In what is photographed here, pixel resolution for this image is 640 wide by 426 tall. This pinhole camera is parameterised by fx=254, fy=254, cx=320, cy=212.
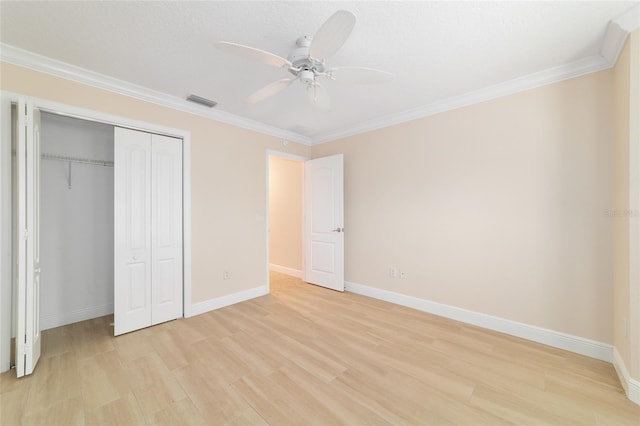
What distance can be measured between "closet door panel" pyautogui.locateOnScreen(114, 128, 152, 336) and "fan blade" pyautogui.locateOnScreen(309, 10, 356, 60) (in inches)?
93.5

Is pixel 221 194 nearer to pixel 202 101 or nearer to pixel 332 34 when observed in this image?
pixel 202 101

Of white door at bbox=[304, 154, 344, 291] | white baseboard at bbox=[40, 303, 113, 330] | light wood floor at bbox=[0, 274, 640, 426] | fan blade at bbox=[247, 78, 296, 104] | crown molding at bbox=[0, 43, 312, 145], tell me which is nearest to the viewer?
light wood floor at bbox=[0, 274, 640, 426]

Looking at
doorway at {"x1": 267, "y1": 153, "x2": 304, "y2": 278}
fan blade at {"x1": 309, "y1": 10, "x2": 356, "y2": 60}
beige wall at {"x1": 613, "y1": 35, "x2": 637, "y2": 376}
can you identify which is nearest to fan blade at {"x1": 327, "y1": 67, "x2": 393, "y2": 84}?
fan blade at {"x1": 309, "y1": 10, "x2": 356, "y2": 60}

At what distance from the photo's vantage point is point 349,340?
8.44 feet

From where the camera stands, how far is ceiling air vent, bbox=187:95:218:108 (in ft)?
9.81

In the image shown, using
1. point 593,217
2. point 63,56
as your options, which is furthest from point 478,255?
point 63,56

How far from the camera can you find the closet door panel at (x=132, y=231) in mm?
2699

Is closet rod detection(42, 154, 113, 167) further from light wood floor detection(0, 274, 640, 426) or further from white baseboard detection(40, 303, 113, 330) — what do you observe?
light wood floor detection(0, 274, 640, 426)

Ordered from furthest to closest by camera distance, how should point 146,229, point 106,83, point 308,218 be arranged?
point 308,218
point 146,229
point 106,83

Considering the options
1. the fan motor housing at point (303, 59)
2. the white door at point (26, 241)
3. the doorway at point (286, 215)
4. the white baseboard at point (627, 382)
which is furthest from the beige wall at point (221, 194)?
the white baseboard at point (627, 382)

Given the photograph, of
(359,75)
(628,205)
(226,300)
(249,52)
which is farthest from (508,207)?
(226,300)

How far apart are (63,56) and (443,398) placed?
13.5 feet

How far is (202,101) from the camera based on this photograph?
3090 mm

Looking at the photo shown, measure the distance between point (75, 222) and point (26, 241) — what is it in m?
1.31
